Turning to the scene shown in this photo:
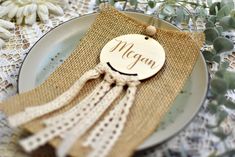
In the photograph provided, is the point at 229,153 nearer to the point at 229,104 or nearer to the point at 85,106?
the point at 229,104

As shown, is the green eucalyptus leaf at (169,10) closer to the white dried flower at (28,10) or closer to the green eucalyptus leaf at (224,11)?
the green eucalyptus leaf at (224,11)

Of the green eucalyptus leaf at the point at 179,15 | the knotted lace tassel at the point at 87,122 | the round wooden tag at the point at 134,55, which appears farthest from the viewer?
the green eucalyptus leaf at the point at 179,15

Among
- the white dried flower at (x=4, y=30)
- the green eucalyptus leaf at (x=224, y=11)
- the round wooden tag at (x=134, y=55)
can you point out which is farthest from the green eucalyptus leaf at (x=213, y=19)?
the white dried flower at (x=4, y=30)

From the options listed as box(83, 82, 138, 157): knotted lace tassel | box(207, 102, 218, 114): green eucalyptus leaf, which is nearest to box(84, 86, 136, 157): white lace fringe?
box(83, 82, 138, 157): knotted lace tassel

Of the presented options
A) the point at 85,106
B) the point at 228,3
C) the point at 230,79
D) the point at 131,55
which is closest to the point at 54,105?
the point at 85,106

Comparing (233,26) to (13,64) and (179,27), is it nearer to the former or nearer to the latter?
(179,27)

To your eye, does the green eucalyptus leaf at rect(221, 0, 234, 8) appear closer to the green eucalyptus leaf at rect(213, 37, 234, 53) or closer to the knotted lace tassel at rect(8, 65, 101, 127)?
the green eucalyptus leaf at rect(213, 37, 234, 53)
